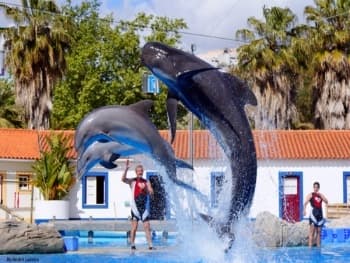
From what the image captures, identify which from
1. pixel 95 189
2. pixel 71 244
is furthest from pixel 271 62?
pixel 71 244

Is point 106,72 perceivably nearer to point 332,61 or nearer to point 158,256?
point 332,61

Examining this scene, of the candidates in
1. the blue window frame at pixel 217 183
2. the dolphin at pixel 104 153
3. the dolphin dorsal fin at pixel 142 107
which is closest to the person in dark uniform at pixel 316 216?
the blue window frame at pixel 217 183

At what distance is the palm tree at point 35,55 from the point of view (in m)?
33.6

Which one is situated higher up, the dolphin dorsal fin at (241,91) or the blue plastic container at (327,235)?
the dolphin dorsal fin at (241,91)

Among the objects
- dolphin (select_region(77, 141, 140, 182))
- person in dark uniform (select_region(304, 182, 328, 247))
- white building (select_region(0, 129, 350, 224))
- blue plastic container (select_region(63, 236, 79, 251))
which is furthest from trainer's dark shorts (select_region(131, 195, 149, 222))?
white building (select_region(0, 129, 350, 224))

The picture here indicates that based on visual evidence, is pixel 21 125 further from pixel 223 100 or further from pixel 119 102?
pixel 223 100

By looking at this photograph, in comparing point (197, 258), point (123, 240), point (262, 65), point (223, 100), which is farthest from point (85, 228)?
point (262, 65)

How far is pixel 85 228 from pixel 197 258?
367 inches

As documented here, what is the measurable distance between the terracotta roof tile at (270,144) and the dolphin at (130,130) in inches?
596

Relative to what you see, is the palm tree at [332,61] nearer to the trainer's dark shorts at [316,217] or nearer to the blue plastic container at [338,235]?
the blue plastic container at [338,235]

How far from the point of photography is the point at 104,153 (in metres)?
11.9

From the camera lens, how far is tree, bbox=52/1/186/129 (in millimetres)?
35594

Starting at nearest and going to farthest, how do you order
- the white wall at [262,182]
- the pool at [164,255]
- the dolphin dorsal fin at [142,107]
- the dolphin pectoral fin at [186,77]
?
the dolphin pectoral fin at [186,77]
the dolphin dorsal fin at [142,107]
the pool at [164,255]
the white wall at [262,182]

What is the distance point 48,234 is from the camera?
1605 centimetres
